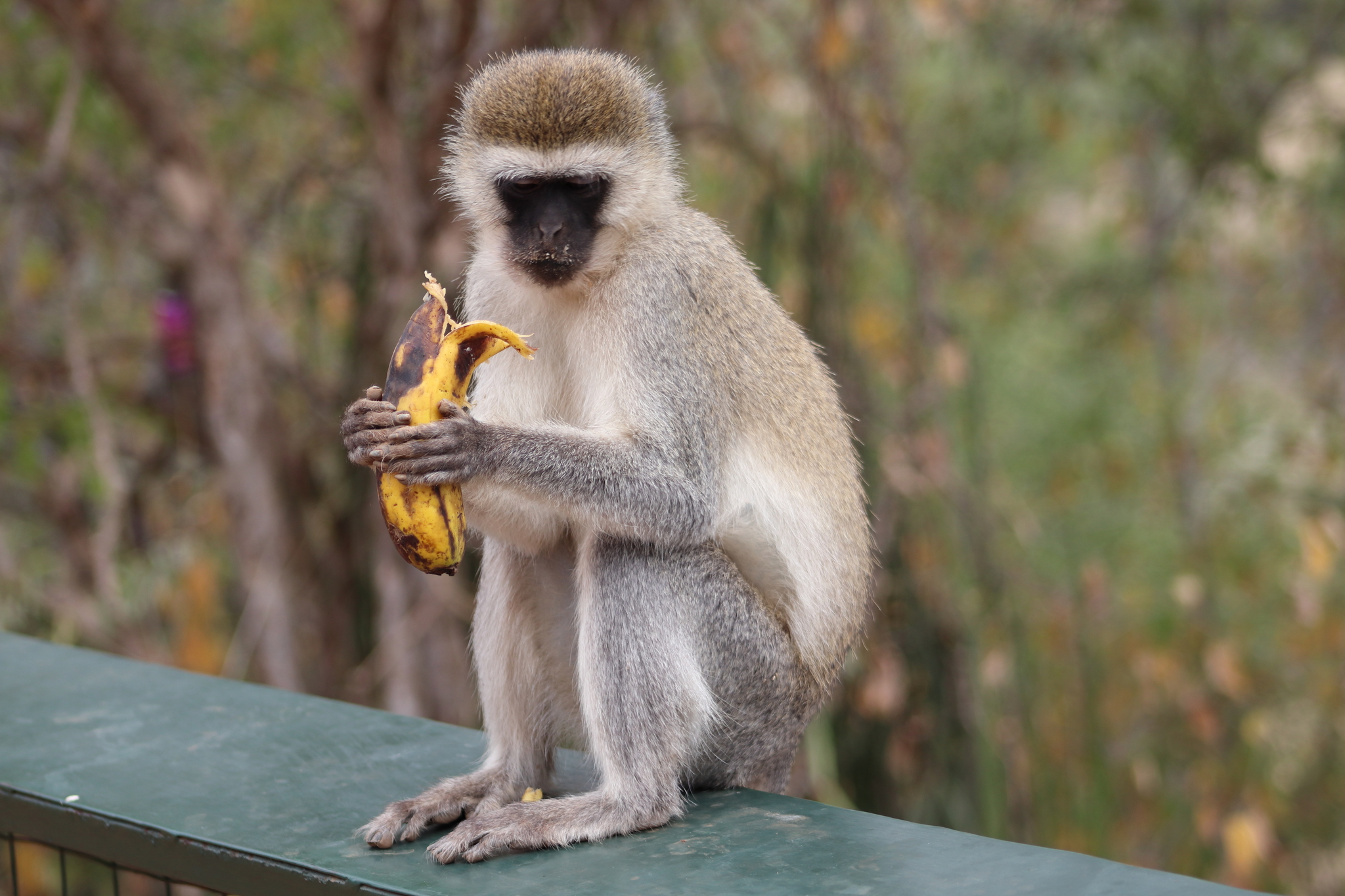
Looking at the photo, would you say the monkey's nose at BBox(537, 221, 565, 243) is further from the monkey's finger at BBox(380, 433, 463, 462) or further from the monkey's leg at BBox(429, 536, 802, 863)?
the monkey's leg at BBox(429, 536, 802, 863)

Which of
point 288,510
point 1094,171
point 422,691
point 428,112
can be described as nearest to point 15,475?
point 288,510

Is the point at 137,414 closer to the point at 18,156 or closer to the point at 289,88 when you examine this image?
the point at 18,156

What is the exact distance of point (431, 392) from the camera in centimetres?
272

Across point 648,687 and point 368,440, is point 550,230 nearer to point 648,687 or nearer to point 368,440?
point 368,440

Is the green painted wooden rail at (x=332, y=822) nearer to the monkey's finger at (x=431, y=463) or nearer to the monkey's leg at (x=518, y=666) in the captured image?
the monkey's leg at (x=518, y=666)

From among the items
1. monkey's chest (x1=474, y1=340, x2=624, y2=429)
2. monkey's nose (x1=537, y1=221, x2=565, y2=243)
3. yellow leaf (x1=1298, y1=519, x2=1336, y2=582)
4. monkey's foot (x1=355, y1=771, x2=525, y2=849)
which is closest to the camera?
monkey's foot (x1=355, y1=771, x2=525, y2=849)

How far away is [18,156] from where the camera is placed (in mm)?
6262

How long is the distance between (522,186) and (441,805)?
4.67ft

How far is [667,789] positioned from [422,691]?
3530 millimetres

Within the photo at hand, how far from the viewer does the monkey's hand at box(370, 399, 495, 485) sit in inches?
104

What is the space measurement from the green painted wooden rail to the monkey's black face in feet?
3.77

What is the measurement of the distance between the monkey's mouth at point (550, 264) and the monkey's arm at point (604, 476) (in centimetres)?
36

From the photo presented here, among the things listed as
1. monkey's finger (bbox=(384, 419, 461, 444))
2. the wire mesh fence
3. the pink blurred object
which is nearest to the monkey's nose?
monkey's finger (bbox=(384, 419, 461, 444))

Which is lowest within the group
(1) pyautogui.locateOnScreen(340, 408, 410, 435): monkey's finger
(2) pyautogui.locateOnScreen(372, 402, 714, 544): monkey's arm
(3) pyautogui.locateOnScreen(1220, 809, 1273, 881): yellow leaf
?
(3) pyautogui.locateOnScreen(1220, 809, 1273, 881): yellow leaf
